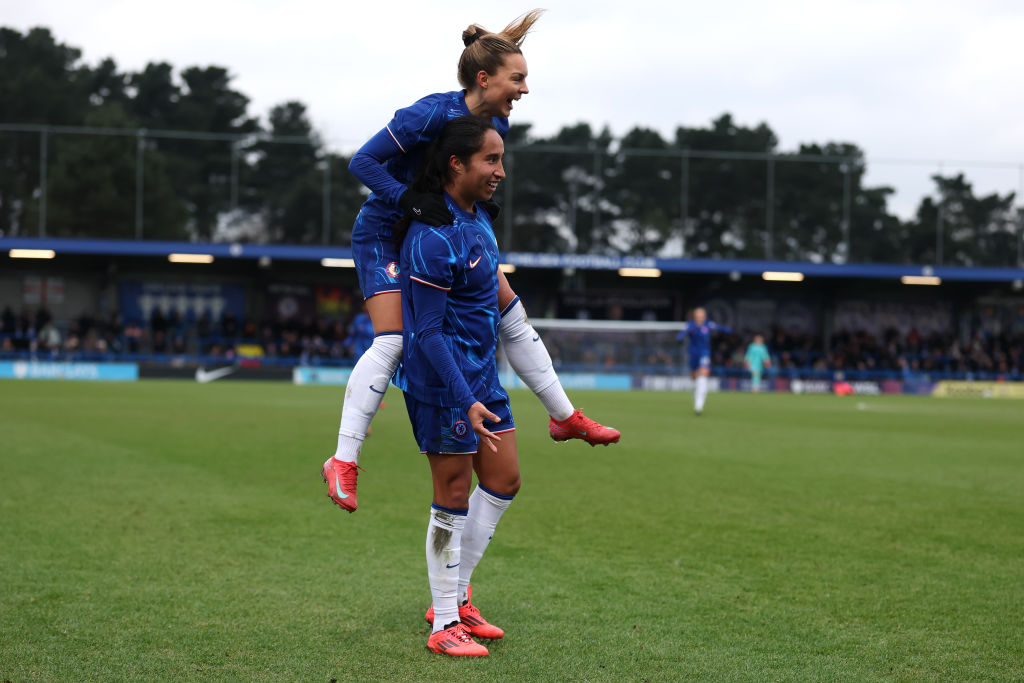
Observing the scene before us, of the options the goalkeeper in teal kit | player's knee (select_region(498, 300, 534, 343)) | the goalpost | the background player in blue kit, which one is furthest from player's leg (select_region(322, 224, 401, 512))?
the goalpost

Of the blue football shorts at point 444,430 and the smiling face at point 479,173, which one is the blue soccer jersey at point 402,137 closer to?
the smiling face at point 479,173

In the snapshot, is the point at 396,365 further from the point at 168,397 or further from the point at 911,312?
the point at 911,312

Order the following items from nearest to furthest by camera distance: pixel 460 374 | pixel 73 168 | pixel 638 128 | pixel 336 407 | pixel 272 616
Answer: pixel 460 374 < pixel 272 616 < pixel 336 407 < pixel 73 168 < pixel 638 128

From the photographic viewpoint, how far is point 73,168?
3747cm

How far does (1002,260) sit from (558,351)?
62.6ft

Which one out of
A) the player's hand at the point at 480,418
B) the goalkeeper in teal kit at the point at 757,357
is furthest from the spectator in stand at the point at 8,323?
the player's hand at the point at 480,418

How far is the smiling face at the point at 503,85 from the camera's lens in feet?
13.0

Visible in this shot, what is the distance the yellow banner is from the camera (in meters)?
34.0

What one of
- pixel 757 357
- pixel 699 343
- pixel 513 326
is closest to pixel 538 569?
pixel 513 326

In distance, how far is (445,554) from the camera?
12.1 feet

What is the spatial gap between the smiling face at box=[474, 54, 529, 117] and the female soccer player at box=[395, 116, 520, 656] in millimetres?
357

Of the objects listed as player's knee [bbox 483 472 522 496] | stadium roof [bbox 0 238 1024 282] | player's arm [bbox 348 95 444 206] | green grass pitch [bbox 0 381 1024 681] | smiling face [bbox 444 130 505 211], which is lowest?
green grass pitch [bbox 0 381 1024 681]

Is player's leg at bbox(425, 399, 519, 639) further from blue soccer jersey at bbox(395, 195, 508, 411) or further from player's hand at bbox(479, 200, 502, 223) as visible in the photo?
player's hand at bbox(479, 200, 502, 223)

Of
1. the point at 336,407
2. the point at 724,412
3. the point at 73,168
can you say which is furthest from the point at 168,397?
the point at 73,168
